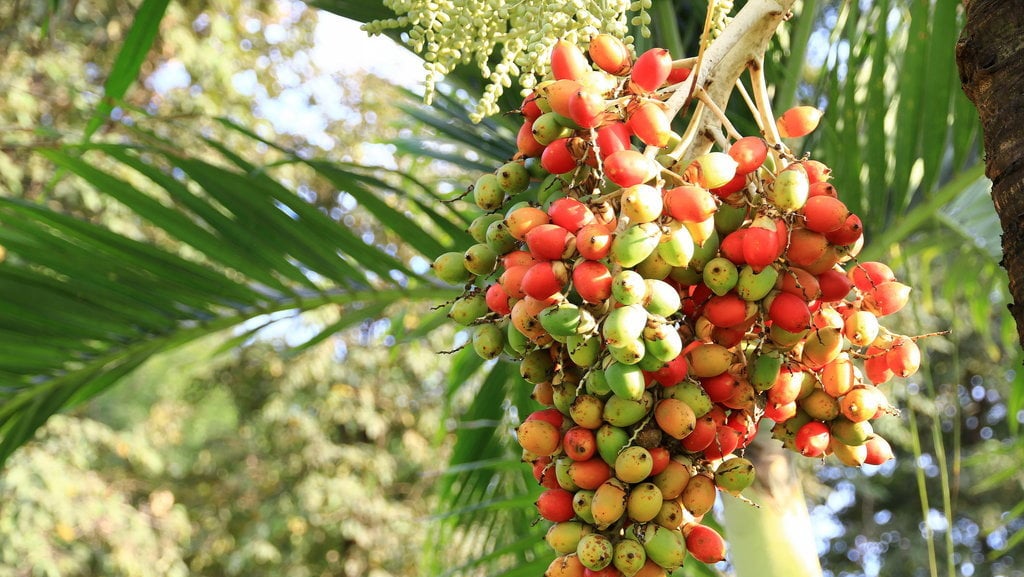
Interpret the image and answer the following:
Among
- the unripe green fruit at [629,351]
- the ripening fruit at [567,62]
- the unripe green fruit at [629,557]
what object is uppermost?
the ripening fruit at [567,62]

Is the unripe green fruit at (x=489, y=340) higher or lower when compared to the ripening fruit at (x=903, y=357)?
higher

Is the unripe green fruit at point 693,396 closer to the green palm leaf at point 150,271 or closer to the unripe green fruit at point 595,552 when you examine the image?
the unripe green fruit at point 595,552

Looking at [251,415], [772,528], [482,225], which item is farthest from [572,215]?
[251,415]

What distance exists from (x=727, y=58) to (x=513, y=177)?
170mm

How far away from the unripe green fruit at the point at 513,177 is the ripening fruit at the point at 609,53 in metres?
0.09

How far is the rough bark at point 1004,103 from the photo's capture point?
51cm

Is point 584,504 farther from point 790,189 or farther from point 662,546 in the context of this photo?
point 790,189

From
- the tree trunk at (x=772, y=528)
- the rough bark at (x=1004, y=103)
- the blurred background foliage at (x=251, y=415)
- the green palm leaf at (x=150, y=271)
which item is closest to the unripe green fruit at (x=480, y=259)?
the rough bark at (x=1004, y=103)

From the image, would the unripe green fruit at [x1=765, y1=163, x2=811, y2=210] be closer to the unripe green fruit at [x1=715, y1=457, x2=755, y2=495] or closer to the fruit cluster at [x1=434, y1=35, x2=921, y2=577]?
the fruit cluster at [x1=434, y1=35, x2=921, y2=577]

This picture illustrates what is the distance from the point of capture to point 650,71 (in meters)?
0.65

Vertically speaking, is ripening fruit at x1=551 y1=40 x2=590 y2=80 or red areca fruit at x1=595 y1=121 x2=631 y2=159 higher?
ripening fruit at x1=551 y1=40 x2=590 y2=80

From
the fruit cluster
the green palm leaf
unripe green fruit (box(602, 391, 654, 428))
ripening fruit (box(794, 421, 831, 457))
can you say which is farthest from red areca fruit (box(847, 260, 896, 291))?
the green palm leaf

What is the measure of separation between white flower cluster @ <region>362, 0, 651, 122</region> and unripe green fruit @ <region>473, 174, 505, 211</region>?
0.06 m

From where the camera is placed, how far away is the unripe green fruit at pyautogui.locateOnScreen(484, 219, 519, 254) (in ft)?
2.21
